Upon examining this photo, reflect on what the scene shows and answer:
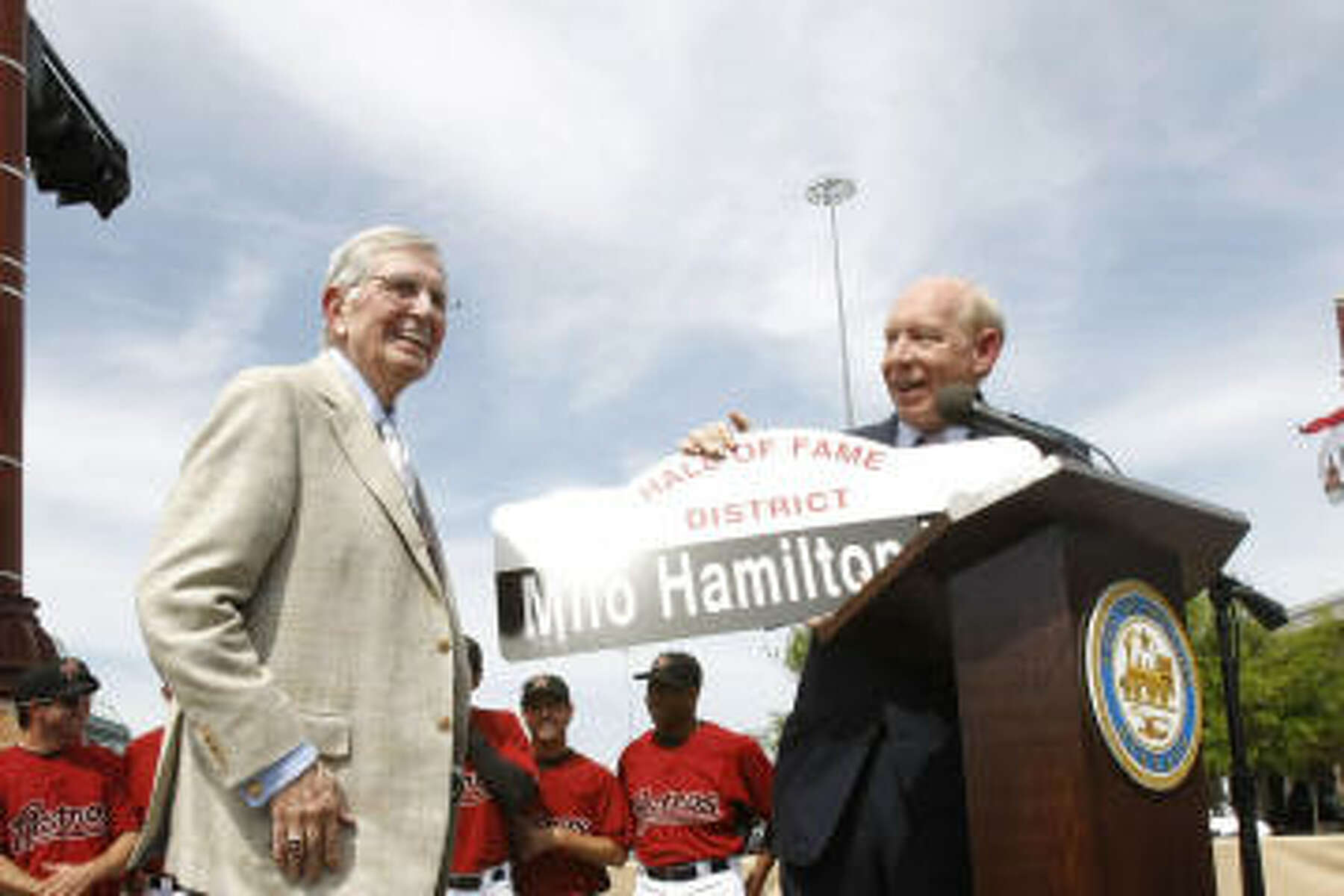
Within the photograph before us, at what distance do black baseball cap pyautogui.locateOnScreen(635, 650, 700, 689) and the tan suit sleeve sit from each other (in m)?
5.49

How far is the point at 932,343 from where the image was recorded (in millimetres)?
3332

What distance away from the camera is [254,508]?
7.59ft

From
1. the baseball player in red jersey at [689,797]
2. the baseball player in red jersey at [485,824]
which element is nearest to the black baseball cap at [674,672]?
the baseball player in red jersey at [689,797]

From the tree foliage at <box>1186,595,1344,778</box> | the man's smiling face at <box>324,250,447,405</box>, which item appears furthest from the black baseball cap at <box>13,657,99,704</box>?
the tree foliage at <box>1186,595,1344,778</box>

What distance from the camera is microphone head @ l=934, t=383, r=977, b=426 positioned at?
2598 mm

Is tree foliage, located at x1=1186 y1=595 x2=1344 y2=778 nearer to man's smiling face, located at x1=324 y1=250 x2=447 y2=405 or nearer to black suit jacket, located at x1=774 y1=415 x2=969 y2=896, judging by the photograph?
black suit jacket, located at x1=774 y1=415 x2=969 y2=896

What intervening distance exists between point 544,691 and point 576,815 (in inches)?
28.5

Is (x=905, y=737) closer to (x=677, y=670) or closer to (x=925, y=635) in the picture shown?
(x=925, y=635)

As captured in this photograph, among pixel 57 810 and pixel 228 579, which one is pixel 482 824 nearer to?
pixel 57 810

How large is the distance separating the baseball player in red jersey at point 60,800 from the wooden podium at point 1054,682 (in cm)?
539

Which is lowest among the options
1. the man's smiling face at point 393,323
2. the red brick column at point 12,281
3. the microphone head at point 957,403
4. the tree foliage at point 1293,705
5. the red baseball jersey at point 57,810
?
the tree foliage at point 1293,705

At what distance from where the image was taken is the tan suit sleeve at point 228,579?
2197 millimetres

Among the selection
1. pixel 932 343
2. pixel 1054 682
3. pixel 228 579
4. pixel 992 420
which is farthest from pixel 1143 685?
pixel 228 579

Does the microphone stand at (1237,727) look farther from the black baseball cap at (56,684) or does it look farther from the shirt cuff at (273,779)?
the black baseball cap at (56,684)
